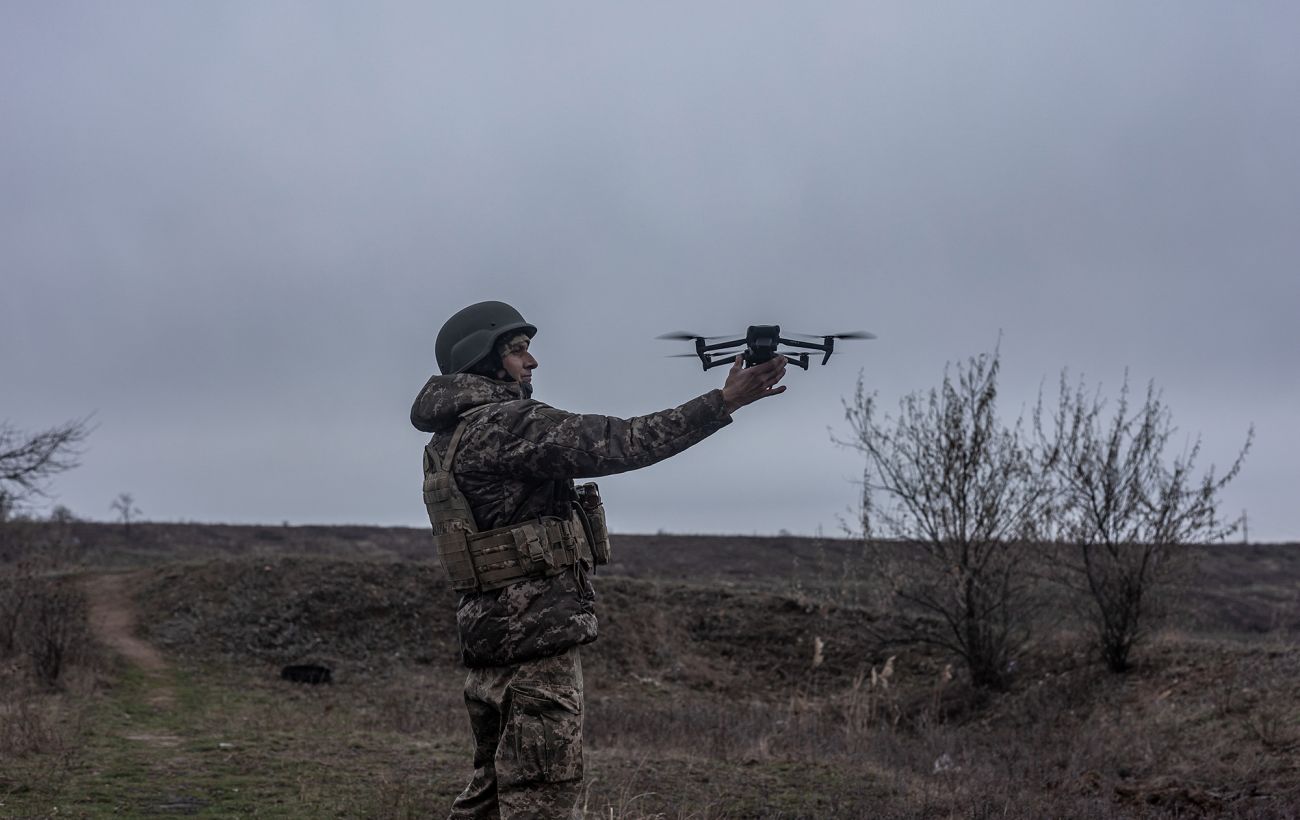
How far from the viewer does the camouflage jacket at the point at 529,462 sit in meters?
4.57

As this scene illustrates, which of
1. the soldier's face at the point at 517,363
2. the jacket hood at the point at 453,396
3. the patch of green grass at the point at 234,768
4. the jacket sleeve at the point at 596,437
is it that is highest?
the soldier's face at the point at 517,363

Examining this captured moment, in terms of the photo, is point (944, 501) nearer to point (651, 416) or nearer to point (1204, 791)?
point (1204, 791)

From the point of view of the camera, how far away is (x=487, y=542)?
15.8 feet

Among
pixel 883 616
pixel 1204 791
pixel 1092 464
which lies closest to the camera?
pixel 1204 791

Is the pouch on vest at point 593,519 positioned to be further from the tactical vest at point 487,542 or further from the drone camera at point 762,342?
the drone camera at point 762,342

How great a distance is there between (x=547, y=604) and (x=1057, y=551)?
1149 cm

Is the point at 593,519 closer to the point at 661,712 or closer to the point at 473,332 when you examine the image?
the point at 473,332

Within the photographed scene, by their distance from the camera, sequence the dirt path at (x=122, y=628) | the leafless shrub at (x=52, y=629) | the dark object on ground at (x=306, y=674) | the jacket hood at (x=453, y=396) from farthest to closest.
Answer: the dark object on ground at (x=306, y=674) → the dirt path at (x=122, y=628) → the leafless shrub at (x=52, y=629) → the jacket hood at (x=453, y=396)

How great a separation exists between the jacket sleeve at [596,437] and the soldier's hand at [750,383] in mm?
43

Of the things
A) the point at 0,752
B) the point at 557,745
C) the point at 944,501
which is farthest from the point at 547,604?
the point at 944,501

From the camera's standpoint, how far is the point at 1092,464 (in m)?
14.5

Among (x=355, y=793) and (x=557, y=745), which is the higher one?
(x=557, y=745)

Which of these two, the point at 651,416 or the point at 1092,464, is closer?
the point at 651,416

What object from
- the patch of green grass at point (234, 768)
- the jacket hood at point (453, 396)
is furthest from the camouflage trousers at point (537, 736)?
the patch of green grass at point (234, 768)
